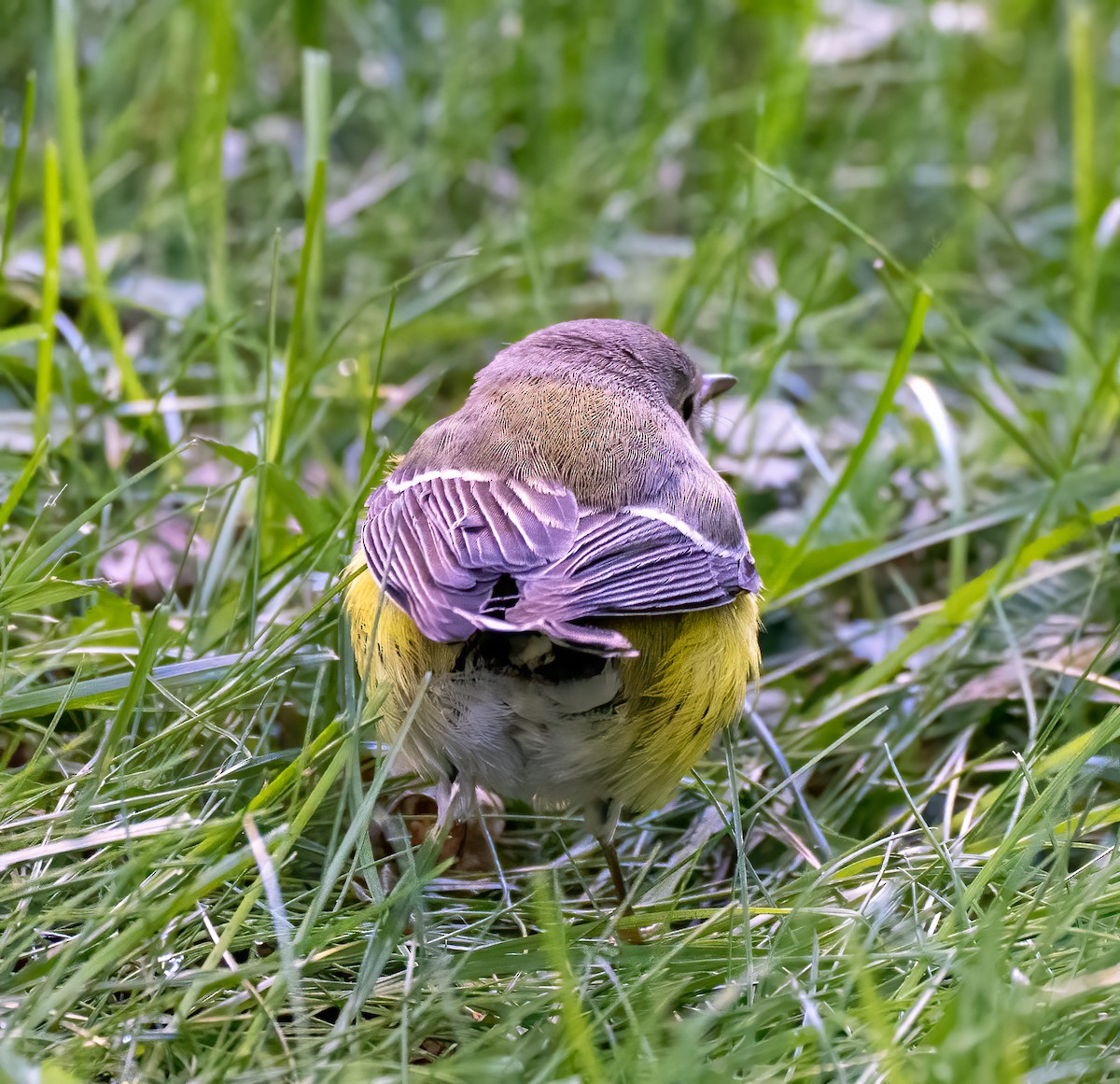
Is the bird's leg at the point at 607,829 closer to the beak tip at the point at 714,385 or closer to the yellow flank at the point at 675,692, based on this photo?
the yellow flank at the point at 675,692

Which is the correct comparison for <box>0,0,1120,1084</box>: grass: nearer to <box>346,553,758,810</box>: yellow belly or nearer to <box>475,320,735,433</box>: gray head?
<box>346,553,758,810</box>: yellow belly

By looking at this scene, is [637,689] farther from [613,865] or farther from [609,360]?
[609,360]

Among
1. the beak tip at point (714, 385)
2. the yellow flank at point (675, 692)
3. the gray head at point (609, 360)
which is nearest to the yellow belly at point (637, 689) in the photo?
the yellow flank at point (675, 692)

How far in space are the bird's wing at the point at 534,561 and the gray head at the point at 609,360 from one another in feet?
1.65

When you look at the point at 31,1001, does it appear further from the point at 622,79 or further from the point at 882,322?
the point at 622,79

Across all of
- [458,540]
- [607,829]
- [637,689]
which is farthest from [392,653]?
[607,829]

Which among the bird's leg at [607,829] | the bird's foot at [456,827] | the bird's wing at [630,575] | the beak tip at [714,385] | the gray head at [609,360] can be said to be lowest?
the bird's foot at [456,827]

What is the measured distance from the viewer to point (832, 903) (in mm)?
2018

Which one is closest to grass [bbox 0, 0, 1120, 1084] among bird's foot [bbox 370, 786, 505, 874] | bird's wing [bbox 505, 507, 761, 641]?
bird's foot [bbox 370, 786, 505, 874]

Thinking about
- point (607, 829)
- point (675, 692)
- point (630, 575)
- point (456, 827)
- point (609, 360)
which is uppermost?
point (609, 360)

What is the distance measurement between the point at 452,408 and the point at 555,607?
2.03 m

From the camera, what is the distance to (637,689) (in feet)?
6.68

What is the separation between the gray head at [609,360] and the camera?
2.65 meters

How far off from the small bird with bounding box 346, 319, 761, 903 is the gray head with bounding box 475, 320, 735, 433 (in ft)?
0.55
